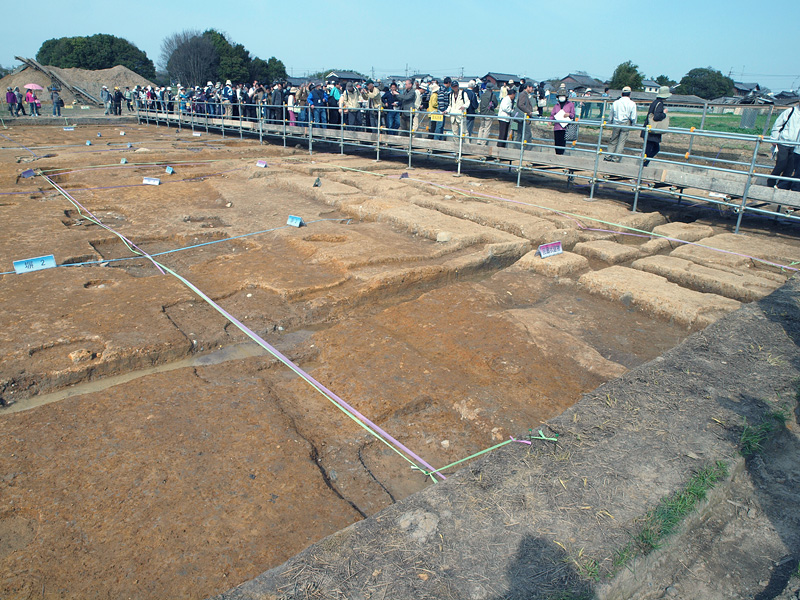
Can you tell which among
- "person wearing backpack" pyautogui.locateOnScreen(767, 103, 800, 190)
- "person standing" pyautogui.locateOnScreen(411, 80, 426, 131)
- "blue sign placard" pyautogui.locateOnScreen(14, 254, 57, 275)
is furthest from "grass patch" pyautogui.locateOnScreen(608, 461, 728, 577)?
"person standing" pyautogui.locateOnScreen(411, 80, 426, 131)

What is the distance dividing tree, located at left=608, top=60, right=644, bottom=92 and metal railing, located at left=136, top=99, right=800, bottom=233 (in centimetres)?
2710

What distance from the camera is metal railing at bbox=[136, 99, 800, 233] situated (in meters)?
6.69

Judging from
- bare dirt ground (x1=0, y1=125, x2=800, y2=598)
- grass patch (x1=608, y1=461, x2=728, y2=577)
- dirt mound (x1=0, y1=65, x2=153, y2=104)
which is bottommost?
bare dirt ground (x1=0, y1=125, x2=800, y2=598)

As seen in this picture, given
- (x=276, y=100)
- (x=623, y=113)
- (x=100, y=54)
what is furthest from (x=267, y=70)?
(x=623, y=113)

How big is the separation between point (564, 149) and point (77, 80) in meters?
46.7

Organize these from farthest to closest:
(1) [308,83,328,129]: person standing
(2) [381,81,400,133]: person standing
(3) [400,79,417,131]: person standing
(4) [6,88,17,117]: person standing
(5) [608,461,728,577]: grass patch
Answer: (4) [6,88,17,117]: person standing < (1) [308,83,328,129]: person standing < (2) [381,81,400,133]: person standing < (3) [400,79,417,131]: person standing < (5) [608,461,728,577]: grass patch

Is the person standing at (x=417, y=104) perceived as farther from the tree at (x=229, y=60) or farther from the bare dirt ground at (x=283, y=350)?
the tree at (x=229, y=60)

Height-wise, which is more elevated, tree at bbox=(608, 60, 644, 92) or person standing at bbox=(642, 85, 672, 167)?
tree at bbox=(608, 60, 644, 92)

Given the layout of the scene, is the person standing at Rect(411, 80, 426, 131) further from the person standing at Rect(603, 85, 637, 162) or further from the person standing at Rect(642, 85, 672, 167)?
the person standing at Rect(642, 85, 672, 167)

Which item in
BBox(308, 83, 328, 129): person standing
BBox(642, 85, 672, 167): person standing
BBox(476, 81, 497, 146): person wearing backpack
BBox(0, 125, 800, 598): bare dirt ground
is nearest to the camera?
BBox(0, 125, 800, 598): bare dirt ground

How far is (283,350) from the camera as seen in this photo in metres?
3.78

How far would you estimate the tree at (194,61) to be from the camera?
55219 mm

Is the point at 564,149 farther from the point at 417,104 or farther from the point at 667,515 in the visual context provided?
the point at 667,515

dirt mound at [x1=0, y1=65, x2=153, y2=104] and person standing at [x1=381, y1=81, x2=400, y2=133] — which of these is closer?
person standing at [x1=381, y1=81, x2=400, y2=133]
